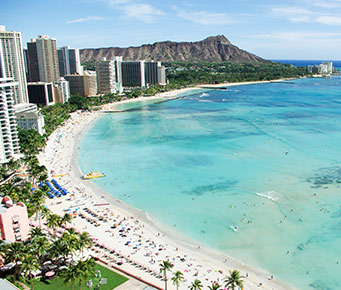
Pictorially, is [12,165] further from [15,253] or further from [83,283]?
[83,283]

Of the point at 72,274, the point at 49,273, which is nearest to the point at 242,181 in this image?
the point at 49,273

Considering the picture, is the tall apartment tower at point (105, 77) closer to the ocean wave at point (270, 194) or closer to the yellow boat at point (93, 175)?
the yellow boat at point (93, 175)

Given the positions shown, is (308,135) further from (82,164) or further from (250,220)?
(82,164)

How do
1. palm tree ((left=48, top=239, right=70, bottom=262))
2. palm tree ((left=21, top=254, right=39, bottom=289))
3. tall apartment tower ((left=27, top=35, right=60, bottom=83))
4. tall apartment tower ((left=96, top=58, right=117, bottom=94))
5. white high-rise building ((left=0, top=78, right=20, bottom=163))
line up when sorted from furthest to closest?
tall apartment tower ((left=96, top=58, right=117, bottom=94))
tall apartment tower ((left=27, top=35, right=60, bottom=83))
white high-rise building ((left=0, top=78, right=20, bottom=163))
palm tree ((left=48, top=239, right=70, bottom=262))
palm tree ((left=21, top=254, right=39, bottom=289))

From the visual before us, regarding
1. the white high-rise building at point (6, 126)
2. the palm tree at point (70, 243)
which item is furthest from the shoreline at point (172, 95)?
the palm tree at point (70, 243)

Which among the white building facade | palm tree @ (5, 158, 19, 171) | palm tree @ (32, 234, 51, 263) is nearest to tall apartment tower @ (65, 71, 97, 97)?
the white building facade

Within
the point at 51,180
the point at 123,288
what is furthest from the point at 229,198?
the point at 51,180

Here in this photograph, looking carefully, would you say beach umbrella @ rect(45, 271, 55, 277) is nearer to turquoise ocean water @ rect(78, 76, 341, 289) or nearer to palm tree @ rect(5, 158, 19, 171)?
turquoise ocean water @ rect(78, 76, 341, 289)
